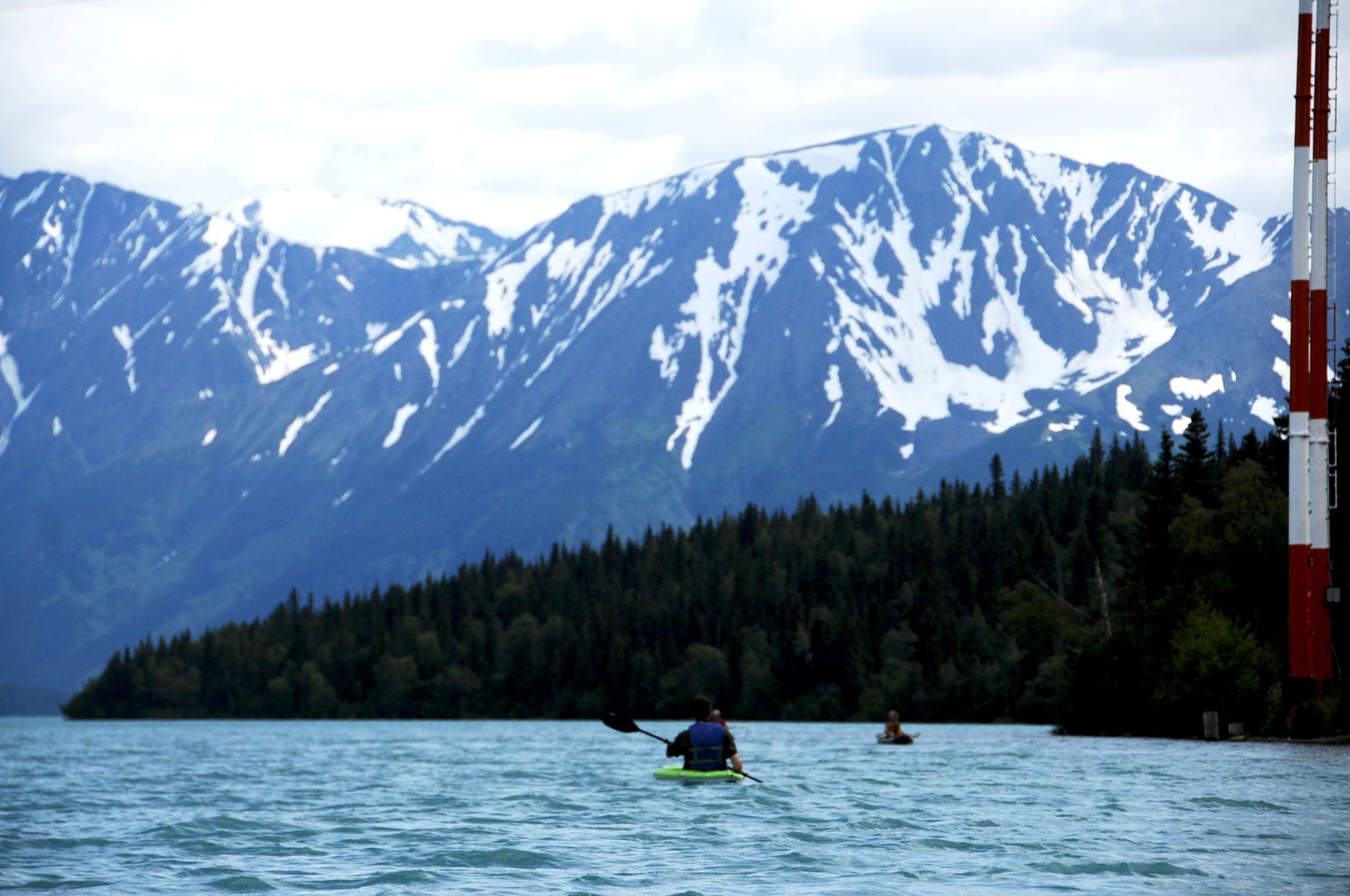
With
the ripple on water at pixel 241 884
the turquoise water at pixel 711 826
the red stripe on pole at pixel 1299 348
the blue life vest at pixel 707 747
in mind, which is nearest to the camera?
the ripple on water at pixel 241 884

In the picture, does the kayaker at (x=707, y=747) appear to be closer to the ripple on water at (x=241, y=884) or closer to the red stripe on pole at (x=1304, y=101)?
the ripple on water at (x=241, y=884)

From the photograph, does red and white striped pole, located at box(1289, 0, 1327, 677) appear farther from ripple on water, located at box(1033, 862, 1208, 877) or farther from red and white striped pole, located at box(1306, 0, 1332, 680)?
ripple on water, located at box(1033, 862, 1208, 877)

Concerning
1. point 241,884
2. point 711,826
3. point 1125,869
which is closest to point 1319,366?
point 711,826

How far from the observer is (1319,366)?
8444cm

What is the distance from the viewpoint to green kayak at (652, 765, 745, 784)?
62.9 meters

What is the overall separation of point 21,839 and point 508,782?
28.1 metres

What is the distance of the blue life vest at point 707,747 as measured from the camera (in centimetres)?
6231

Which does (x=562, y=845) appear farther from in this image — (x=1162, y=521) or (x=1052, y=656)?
(x=1052, y=656)

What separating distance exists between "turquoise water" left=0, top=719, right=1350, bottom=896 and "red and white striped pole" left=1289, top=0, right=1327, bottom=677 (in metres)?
6.93

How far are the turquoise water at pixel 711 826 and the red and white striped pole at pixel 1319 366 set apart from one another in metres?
7.05

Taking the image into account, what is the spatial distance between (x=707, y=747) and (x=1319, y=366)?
1448 inches

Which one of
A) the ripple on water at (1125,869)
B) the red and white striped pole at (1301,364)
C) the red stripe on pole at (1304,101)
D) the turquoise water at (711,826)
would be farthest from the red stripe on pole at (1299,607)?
the ripple on water at (1125,869)

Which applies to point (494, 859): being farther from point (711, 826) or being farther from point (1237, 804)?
point (1237, 804)

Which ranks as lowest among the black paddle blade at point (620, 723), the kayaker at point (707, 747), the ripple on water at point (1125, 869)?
the ripple on water at point (1125, 869)
